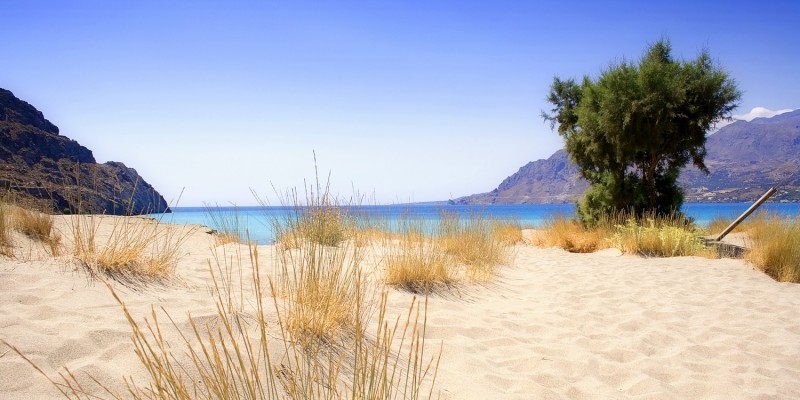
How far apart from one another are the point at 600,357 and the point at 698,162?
11.0 m

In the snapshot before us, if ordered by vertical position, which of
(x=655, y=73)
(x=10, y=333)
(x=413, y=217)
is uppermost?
(x=655, y=73)

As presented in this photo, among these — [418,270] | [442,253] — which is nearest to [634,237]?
[442,253]

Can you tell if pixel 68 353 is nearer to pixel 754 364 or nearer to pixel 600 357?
pixel 600 357

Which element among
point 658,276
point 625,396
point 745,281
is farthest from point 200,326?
point 745,281

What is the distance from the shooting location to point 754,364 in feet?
10.2

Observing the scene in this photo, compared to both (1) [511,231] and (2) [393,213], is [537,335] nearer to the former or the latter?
(2) [393,213]

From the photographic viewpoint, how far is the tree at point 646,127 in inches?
424

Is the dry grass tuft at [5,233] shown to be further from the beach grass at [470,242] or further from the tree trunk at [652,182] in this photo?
the tree trunk at [652,182]

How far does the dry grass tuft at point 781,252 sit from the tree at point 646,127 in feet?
15.7

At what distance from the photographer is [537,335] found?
365 cm

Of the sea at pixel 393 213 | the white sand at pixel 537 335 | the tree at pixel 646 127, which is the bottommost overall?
the white sand at pixel 537 335

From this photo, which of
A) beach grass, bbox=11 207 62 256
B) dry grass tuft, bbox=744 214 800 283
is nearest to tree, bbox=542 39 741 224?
dry grass tuft, bbox=744 214 800 283

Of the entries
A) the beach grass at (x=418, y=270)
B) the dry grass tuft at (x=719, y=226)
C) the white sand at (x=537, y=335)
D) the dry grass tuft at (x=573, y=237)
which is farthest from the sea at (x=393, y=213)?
the dry grass tuft at (x=573, y=237)

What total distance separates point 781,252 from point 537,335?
513 cm
